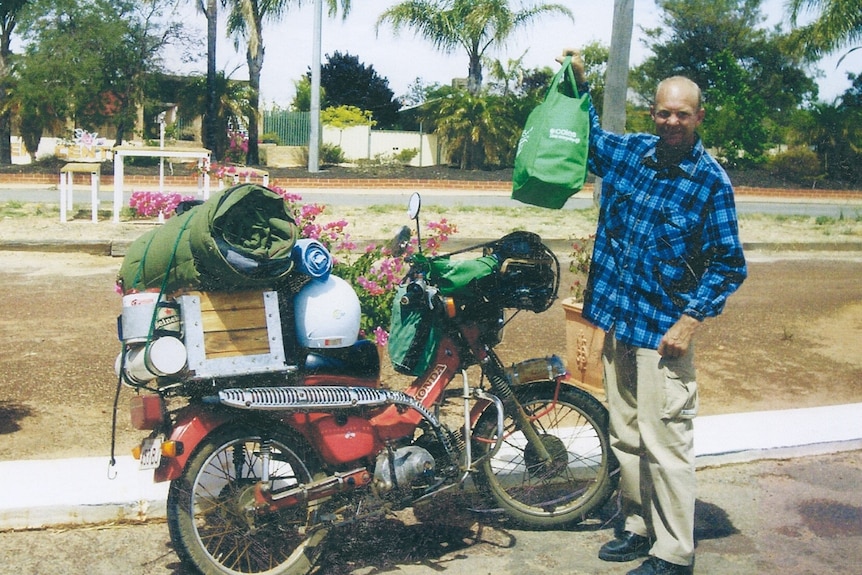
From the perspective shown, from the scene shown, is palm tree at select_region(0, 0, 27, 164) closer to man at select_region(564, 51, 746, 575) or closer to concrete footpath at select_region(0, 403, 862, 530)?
concrete footpath at select_region(0, 403, 862, 530)

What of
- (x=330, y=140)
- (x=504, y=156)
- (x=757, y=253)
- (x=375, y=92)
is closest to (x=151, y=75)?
(x=330, y=140)

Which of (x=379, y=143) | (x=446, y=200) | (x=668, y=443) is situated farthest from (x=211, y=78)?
(x=668, y=443)

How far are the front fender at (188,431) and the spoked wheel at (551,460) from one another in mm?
1258

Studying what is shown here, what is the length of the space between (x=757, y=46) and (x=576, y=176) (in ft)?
163

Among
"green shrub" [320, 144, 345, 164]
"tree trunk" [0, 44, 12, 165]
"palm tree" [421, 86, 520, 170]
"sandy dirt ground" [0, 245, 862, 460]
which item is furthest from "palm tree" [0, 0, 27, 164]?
"sandy dirt ground" [0, 245, 862, 460]

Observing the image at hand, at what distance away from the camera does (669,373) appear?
3.99 metres

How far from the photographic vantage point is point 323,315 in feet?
13.0

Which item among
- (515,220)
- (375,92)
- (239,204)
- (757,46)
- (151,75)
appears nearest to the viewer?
(239,204)

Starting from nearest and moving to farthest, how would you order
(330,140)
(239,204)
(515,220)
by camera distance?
(239,204), (515,220), (330,140)

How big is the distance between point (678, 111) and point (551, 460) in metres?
1.69

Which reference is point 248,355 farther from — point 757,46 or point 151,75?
point 757,46

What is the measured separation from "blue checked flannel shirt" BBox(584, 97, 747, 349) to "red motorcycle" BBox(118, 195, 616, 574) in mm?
313

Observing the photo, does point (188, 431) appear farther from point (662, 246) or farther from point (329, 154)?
point (329, 154)

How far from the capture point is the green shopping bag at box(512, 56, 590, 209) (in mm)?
4180
